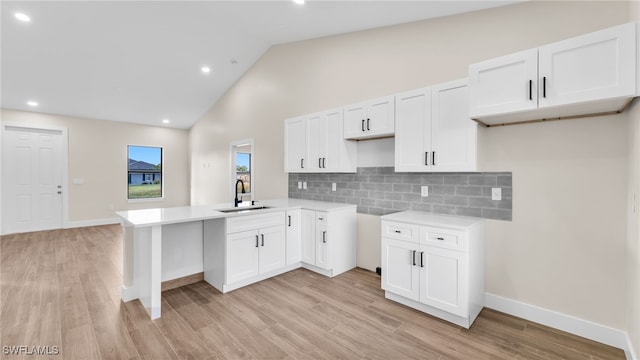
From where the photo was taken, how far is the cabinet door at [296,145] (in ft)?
13.1

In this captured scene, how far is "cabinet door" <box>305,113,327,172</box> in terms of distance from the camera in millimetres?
3707

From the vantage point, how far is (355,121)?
3.34m

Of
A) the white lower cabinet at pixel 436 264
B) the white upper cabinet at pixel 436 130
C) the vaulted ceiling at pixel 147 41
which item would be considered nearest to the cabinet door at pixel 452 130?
the white upper cabinet at pixel 436 130

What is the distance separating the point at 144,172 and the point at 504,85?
8590 millimetres

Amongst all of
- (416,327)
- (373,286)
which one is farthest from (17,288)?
(416,327)

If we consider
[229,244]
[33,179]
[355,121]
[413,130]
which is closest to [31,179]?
[33,179]

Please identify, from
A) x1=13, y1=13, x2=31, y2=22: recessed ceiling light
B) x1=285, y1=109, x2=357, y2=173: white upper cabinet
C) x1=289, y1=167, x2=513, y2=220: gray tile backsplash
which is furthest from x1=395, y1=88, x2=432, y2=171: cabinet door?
x1=13, y1=13, x2=31, y2=22: recessed ceiling light

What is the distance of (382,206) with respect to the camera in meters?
3.47

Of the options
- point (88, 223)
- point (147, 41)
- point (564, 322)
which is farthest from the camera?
point (88, 223)

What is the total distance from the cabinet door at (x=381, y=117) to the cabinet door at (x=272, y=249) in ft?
5.53

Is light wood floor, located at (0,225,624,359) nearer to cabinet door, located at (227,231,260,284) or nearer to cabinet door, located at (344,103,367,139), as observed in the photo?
cabinet door, located at (227,231,260,284)

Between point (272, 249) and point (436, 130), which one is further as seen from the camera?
point (272, 249)

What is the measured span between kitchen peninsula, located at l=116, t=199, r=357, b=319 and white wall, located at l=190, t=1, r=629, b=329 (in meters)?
0.59

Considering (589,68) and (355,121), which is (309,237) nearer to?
(355,121)
